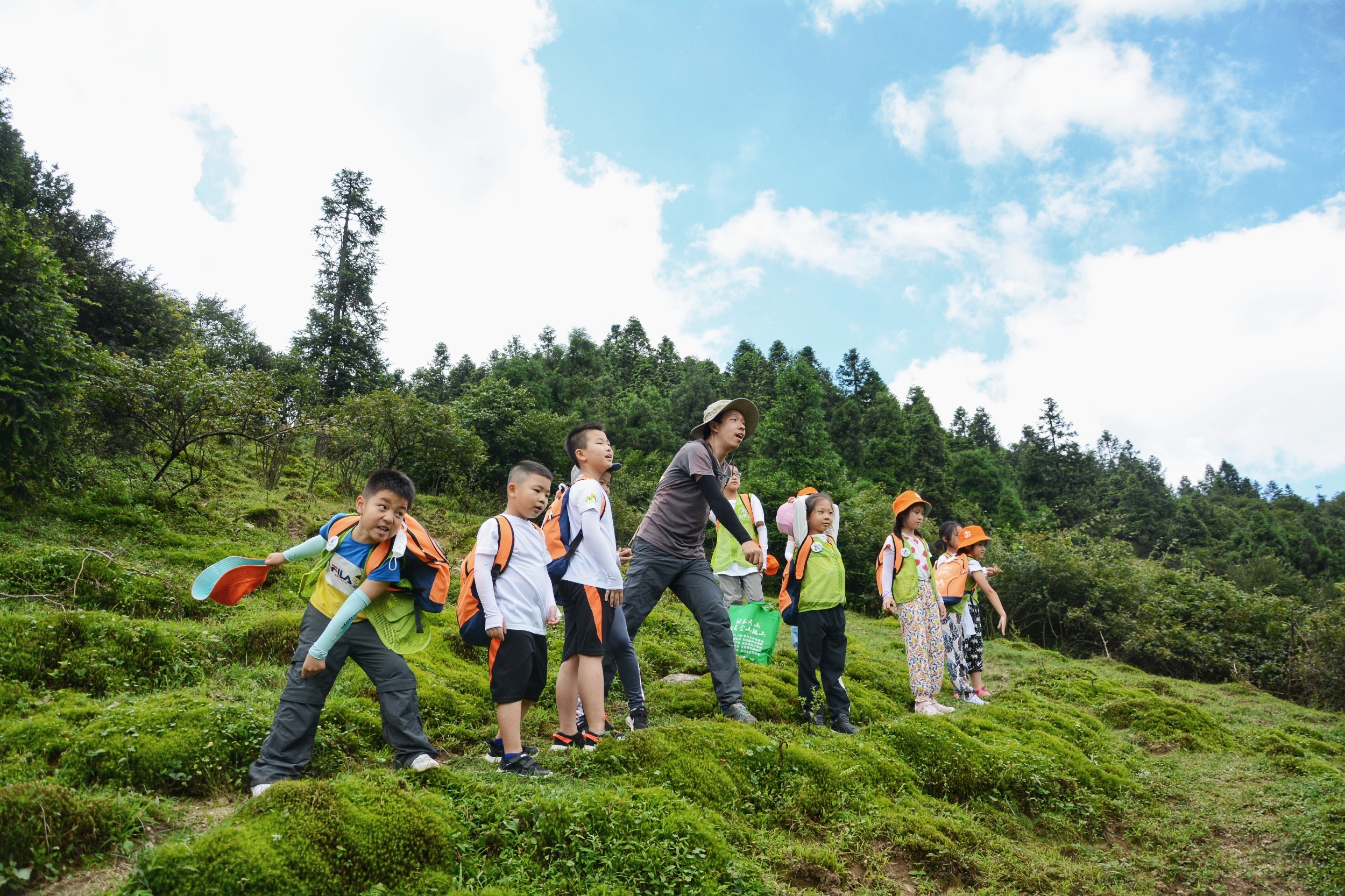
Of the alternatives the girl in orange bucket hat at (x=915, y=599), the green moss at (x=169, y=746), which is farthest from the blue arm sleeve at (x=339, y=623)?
the girl in orange bucket hat at (x=915, y=599)

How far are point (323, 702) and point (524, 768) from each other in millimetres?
1146

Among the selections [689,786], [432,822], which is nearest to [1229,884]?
[689,786]

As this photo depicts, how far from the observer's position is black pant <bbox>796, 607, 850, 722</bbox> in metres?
5.94

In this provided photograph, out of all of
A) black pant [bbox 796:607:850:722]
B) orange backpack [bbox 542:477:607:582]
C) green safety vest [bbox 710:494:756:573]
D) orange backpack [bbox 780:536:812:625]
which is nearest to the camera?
orange backpack [bbox 542:477:607:582]

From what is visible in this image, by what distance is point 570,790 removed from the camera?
11.7 ft

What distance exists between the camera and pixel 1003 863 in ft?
13.0

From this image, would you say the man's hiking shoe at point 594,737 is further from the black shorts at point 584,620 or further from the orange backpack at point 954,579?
the orange backpack at point 954,579

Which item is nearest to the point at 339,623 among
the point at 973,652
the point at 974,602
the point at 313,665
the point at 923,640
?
the point at 313,665

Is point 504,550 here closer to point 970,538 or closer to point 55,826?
point 55,826

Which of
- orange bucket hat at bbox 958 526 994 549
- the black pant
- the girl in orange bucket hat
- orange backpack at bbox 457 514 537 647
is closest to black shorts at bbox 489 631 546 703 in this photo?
orange backpack at bbox 457 514 537 647

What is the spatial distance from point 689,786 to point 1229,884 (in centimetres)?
327

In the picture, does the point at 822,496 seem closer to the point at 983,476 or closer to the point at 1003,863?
the point at 1003,863

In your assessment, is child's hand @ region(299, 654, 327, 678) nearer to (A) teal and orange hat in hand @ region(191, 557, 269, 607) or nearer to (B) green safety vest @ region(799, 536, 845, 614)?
(A) teal and orange hat in hand @ region(191, 557, 269, 607)

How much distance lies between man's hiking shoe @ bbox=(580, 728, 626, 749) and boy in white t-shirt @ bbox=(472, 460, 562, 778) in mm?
330
